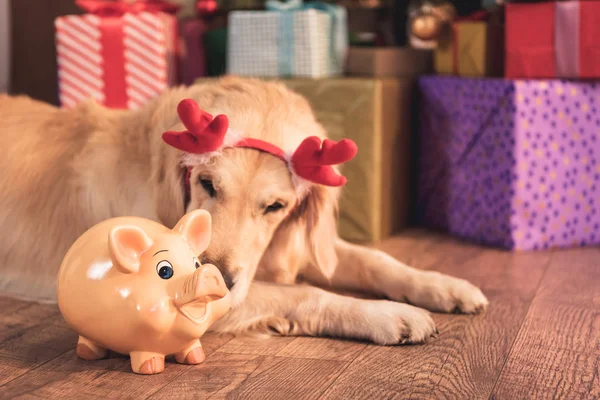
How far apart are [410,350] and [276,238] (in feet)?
1.56

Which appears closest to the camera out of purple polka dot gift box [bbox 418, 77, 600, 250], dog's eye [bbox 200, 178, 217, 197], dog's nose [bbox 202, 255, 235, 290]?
dog's nose [bbox 202, 255, 235, 290]

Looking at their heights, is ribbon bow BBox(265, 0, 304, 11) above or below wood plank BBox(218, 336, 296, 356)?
above

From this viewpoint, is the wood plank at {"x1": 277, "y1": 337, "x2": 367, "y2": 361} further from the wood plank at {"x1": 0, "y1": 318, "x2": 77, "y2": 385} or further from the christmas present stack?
the christmas present stack

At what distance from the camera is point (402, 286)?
1935 millimetres

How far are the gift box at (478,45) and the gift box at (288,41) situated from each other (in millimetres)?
469

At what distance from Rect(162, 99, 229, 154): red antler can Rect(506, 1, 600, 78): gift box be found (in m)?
1.43

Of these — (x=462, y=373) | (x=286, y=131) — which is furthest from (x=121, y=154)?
(x=462, y=373)

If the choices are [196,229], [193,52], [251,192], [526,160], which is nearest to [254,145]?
[251,192]

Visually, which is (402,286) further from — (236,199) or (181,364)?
(181,364)

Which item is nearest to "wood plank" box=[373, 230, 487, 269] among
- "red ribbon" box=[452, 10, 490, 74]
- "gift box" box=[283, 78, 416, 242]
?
"gift box" box=[283, 78, 416, 242]

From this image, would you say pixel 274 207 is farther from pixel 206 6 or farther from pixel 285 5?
pixel 206 6

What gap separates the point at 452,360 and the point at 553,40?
4.90 feet

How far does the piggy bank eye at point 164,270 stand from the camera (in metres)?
1.37

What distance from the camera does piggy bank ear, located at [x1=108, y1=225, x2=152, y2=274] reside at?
1318 millimetres
